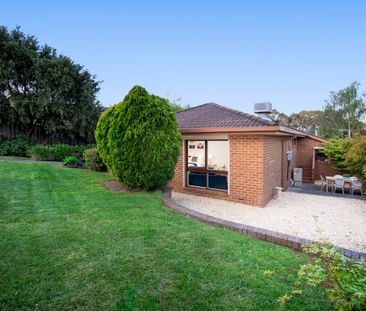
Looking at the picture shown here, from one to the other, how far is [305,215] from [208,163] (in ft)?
12.7

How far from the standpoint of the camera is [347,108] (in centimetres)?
3700

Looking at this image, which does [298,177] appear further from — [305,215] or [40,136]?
[40,136]

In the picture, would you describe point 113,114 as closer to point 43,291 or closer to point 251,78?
point 43,291

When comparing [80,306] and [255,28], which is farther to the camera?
[255,28]

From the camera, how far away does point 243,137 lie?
8430 mm

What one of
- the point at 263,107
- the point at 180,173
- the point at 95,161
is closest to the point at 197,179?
the point at 180,173

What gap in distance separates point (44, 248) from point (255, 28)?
1408 cm

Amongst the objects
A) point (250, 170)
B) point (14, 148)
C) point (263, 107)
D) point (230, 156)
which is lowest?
point (250, 170)

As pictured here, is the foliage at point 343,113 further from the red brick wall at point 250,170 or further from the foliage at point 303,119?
the red brick wall at point 250,170

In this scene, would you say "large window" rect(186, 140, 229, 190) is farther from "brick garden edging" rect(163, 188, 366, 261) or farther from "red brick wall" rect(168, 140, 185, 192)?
"brick garden edging" rect(163, 188, 366, 261)

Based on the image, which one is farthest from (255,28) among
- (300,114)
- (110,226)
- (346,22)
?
(300,114)

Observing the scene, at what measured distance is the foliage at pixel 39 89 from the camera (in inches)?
660

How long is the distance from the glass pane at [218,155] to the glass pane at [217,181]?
1.03 ft

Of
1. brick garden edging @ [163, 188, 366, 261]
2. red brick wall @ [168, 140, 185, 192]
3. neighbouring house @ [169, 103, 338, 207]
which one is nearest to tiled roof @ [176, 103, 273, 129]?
neighbouring house @ [169, 103, 338, 207]
